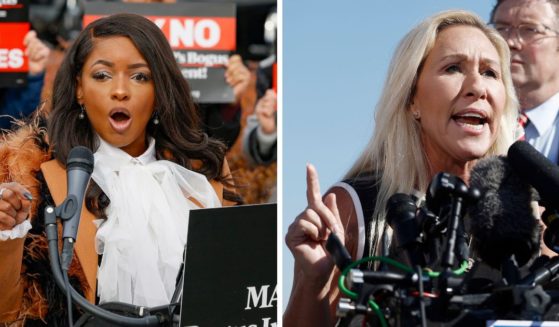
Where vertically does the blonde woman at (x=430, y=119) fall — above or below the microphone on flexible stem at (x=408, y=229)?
above

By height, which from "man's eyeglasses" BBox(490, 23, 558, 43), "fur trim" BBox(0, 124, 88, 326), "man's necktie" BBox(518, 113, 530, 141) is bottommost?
"fur trim" BBox(0, 124, 88, 326)

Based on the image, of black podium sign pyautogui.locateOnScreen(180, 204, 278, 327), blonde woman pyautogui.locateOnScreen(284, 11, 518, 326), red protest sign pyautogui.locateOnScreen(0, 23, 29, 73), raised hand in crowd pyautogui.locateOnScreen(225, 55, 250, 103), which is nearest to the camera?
blonde woman pyautogui.locateOnScreen(284, 11, 518, 326)

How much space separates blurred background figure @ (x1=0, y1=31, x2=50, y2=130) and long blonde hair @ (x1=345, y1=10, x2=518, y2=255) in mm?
1652

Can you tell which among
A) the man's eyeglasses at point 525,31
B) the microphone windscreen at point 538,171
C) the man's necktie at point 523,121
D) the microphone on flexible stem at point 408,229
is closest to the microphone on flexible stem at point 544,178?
the microphone windscreen at point 538,171

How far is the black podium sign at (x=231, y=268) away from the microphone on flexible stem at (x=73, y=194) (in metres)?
0.51

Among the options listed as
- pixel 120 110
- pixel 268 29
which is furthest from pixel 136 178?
pixel 268 29

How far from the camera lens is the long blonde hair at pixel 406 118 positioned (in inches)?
135

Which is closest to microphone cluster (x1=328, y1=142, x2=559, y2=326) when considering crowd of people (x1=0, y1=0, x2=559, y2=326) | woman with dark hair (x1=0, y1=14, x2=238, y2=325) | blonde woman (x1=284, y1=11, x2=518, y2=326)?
crowd of people (x1=0, y1=0, x2=559, y2=326)

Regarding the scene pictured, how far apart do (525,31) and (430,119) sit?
52 cm

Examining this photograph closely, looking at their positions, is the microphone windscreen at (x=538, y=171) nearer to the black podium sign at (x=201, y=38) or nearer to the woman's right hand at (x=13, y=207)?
the black podium sign at (x=201, y=38)

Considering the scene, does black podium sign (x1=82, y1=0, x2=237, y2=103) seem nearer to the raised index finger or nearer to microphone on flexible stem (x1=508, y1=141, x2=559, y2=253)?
the raised index finger

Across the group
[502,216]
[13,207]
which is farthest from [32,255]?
[502,216]

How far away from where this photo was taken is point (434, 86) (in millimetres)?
3416

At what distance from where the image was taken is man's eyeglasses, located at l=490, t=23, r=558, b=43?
354 cm
